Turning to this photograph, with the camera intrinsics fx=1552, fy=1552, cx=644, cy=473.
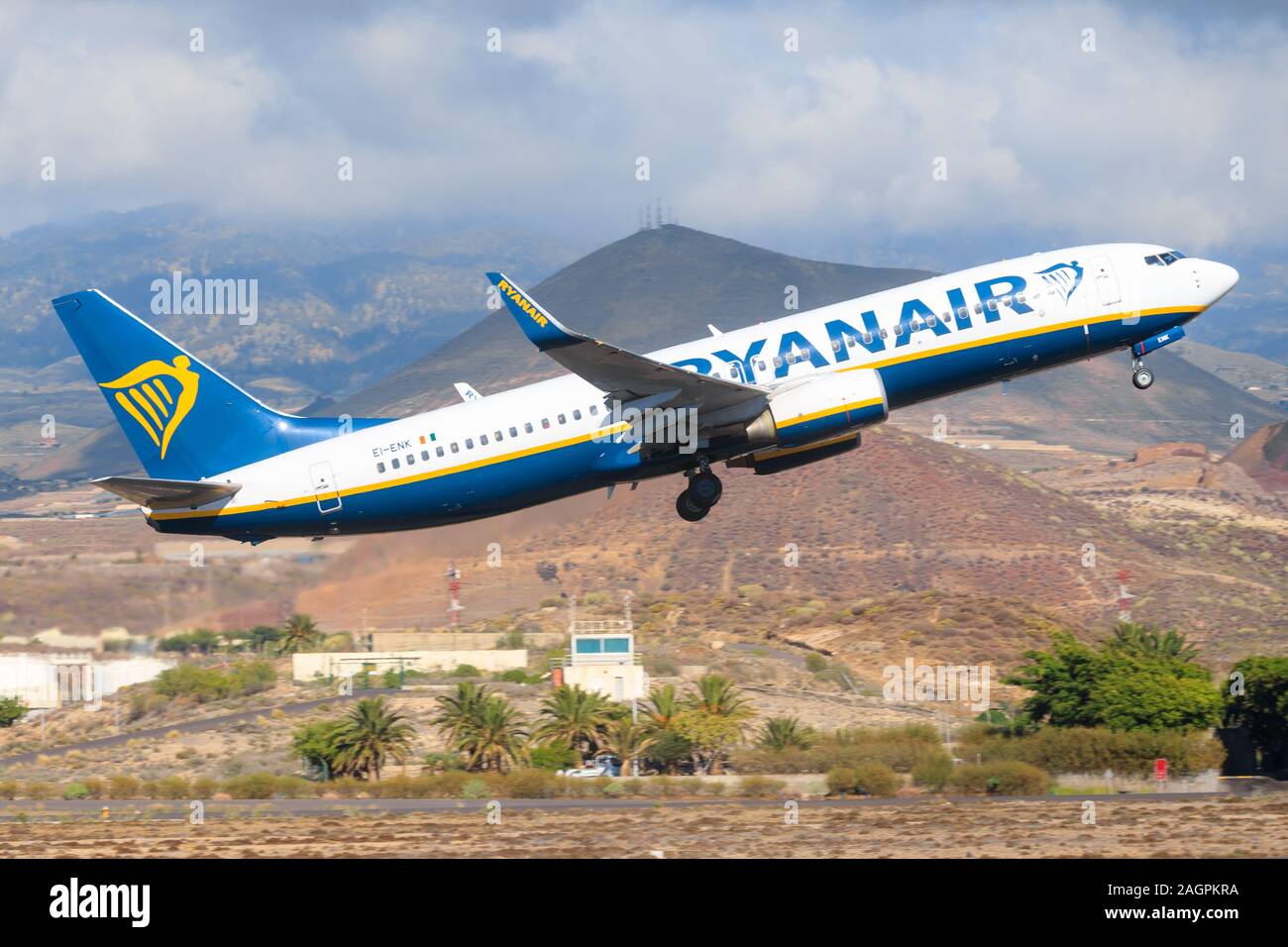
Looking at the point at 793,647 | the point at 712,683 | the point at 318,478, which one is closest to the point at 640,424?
the point at 318,478

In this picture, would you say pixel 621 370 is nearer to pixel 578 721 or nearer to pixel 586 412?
pixel 586 412

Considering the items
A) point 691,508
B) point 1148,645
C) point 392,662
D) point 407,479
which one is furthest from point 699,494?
point 392,662

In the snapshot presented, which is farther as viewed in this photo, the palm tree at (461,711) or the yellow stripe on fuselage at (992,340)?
the palm tree at (461,711)

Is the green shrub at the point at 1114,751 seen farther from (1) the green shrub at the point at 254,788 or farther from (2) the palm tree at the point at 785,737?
(1) the green shrub at the point at 254,788

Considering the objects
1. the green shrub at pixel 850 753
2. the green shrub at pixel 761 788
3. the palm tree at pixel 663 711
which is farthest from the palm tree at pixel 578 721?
the green shrub at pixel 761 788

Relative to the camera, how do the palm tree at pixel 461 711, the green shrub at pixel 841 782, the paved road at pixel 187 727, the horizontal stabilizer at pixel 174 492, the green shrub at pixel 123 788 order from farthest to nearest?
1. the paved road at pixel 187 727
2. the palm tree at pixel 461 711
3. the green shrub at pixel 123 788
4. the green shrub at pixel 841 782
5. the horizontal stabilizer at pixel 174 492

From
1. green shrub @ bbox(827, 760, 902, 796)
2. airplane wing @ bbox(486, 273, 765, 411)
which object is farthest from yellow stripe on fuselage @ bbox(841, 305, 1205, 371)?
green shrub @ bbox(827, 760, 902, 796)
